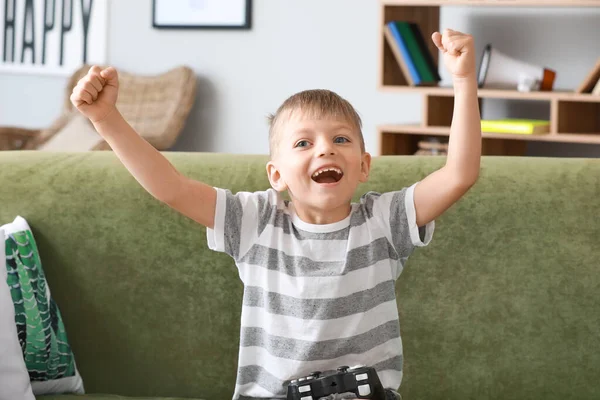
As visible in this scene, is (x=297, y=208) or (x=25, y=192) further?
(x=25, y=192)

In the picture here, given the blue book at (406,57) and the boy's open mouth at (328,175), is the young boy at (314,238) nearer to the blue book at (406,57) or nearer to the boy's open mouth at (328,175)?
the boy's open mouth at (328,175)

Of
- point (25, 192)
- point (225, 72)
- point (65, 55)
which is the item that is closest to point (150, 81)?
point (225, 72)

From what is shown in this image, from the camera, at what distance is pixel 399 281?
1812mm

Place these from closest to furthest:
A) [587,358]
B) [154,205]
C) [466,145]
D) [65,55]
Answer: [466,145]
[587,358]
[154,205]
[65,55]

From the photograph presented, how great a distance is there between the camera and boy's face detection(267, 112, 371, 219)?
1466 mm

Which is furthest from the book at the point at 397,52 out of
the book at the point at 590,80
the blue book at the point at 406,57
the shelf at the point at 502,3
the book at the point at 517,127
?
the book at the point at 590,80

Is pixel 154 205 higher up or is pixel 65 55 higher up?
pixel 65 55

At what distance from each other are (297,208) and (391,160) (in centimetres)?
37

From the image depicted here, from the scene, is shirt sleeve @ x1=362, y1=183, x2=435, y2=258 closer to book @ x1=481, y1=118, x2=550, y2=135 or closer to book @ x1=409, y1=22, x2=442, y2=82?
book @ x1=481, y1=118, x2=550, y2=135

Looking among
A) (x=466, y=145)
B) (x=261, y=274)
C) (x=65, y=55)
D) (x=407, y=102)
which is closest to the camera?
(x=466, y=145)

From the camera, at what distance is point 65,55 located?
213 inches

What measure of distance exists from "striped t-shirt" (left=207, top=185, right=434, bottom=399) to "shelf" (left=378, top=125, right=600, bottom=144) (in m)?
2.07

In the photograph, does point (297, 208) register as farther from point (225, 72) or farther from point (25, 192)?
point (225, 72)

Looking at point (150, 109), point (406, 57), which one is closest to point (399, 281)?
point (406, 57)
